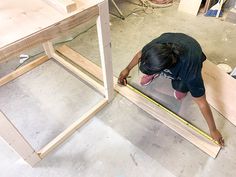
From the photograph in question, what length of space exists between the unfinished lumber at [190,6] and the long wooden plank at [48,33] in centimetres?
169

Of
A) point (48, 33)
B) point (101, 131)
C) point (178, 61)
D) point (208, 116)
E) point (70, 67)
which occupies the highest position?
point (48, 33)

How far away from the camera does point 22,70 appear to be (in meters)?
1.61

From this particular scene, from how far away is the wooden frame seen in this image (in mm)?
746

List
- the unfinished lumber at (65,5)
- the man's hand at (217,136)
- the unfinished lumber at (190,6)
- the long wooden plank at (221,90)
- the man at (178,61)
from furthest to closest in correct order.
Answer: the unfinished lumber at (190,6), the long wooden plank at (221,90), the man's hand at (217,136), the man at (178,61), the unfinished lumber at (65,5)

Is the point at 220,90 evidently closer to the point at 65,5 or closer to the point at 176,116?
the point at 176,116

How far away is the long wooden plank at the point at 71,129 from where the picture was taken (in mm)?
1179

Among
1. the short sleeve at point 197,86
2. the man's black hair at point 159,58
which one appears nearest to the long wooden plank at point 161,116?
the short sleeve at point 197,86

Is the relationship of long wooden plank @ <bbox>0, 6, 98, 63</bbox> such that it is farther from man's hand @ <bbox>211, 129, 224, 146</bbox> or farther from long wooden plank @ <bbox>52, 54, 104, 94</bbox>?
man's hand @ <bbox>211, 129, 224, 146</bbox>

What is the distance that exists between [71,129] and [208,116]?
2.65ft

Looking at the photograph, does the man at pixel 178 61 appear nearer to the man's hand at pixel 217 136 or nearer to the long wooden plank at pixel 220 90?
the man's hand at pixel 217 136

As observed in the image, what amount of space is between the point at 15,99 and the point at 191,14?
199cm

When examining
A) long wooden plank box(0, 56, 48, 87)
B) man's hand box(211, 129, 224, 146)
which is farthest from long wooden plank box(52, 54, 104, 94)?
man's hand box(211, 129, 224, 146)

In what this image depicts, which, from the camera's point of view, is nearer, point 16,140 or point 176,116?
point 16,140

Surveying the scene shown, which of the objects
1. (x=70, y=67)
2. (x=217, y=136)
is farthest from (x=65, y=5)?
(x=217, y=136)
